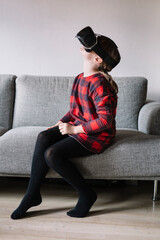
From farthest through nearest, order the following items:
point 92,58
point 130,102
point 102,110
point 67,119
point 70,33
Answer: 1. point 70,33
2. point 130,102
3. point 67,119
4. point 92,58
5. point 102,110

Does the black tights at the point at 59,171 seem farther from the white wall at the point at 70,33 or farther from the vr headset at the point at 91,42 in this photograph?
the white wall at the point at 70,33

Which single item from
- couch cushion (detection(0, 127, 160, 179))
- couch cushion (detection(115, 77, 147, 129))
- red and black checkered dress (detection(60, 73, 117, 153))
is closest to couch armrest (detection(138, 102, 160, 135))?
couch cushion (detection(115, 77, 147, 129))

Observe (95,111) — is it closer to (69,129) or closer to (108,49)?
(69,129)

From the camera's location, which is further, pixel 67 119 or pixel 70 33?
pixel 70 33

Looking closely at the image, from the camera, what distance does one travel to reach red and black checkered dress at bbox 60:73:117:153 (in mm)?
1483

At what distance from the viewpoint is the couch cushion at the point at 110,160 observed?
5.14 ft

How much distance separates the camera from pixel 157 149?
1592 millimetres

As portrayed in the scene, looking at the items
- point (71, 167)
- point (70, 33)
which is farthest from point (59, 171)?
point (70, 33)

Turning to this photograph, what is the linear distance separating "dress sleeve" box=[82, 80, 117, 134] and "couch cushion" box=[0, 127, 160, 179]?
0.53 feet

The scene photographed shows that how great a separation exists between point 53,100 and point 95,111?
0.70m

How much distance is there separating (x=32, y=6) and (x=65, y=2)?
11.3 inches

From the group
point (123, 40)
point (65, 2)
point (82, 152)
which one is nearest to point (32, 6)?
point (65, 2)

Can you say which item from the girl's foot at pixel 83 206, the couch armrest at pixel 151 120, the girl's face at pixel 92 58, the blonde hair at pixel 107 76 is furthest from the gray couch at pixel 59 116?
the girl's face at pixel 92 58

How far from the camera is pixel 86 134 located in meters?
1.54
